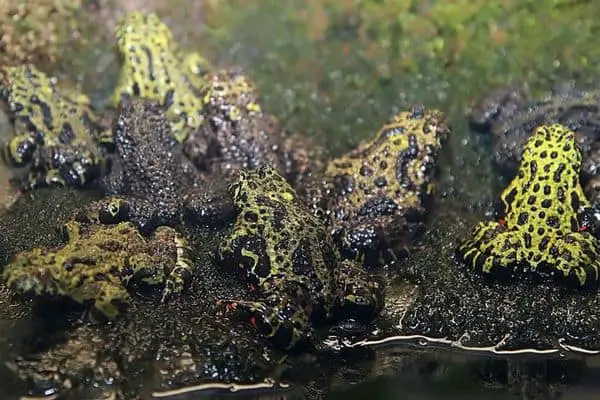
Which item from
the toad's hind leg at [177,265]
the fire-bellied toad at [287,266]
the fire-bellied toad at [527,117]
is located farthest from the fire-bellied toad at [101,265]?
the fire-bellied toad at [527,117]

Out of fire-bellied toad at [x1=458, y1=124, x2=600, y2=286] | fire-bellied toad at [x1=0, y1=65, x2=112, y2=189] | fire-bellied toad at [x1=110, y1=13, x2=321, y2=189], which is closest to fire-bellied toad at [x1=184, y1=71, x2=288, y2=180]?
fire-bellied toad at [x1=110, y1=13, x2=321, y2=189]

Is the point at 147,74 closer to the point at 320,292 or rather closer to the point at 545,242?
the point at 320,292

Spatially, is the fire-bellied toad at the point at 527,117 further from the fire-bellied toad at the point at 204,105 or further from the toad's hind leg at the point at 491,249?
the fire-bellied toad at the point at 204,105

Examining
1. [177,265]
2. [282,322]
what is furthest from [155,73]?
[282,322]

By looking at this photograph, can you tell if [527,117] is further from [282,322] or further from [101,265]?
[101,265]

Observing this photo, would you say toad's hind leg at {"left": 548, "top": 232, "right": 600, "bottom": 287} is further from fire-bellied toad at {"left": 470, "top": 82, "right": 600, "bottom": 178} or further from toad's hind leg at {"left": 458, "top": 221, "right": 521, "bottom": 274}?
fire-bellied toad at {"left": 470, "top": 82, "right": 600, "bottom": 178}

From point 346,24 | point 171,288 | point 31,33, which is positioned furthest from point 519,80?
point 31,33
